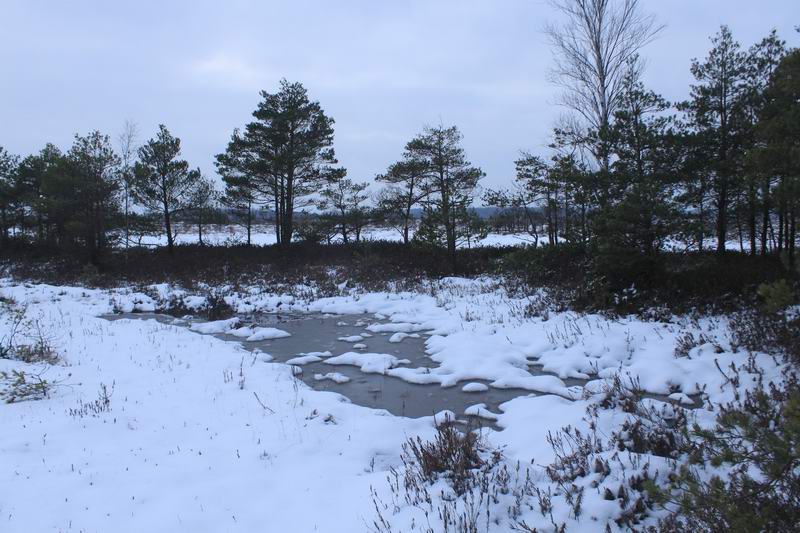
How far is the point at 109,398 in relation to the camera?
19.4 feet

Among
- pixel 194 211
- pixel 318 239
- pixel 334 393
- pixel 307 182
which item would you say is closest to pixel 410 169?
pixel 307 182

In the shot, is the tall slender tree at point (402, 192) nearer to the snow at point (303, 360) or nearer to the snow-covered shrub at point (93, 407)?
the snow at point (303, 360)

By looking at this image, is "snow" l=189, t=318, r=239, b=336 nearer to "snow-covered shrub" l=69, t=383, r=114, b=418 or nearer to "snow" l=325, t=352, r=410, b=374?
"snow" l=325, t=352, r=410, b=374

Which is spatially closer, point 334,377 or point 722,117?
point 334,377

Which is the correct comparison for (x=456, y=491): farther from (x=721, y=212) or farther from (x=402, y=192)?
(x=402, y=192)

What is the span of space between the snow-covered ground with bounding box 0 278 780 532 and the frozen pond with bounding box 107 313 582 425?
0.23 meters

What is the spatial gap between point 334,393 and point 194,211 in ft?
78.2

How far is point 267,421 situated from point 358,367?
8.28 feet

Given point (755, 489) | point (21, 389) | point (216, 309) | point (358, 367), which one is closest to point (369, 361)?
point (358, 367)

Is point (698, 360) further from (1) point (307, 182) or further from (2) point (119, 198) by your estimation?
(2) point (119, 198)

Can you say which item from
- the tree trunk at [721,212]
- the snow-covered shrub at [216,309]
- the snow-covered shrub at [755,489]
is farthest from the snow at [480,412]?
the tree trunk at [721,212]

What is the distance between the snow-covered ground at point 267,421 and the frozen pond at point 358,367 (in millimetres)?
227

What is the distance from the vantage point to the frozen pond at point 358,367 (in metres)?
5.83

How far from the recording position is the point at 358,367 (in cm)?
759
